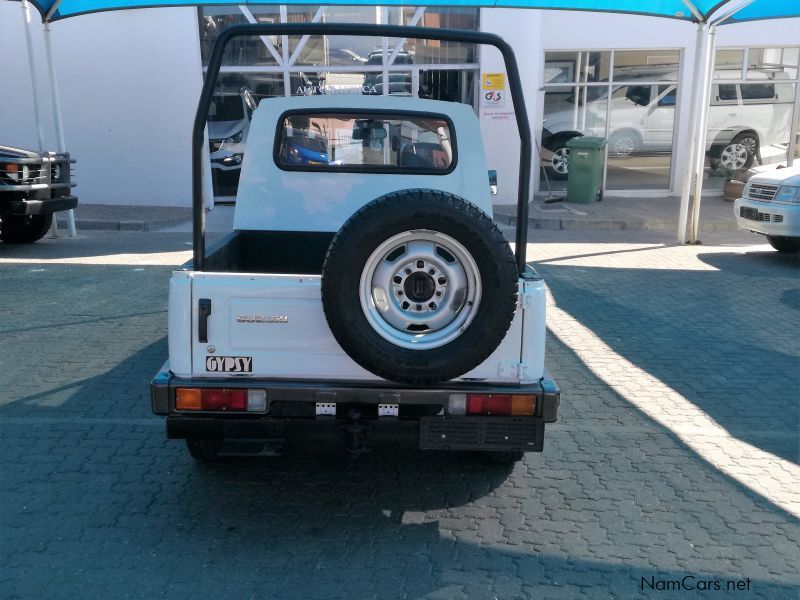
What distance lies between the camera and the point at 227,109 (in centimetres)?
1523

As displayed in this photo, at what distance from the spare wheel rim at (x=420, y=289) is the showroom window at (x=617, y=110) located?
1247cm

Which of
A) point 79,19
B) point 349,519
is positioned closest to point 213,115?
point 79,19

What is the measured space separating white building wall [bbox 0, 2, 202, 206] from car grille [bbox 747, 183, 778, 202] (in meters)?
9.10

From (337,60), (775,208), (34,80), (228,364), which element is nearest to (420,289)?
(228,364)

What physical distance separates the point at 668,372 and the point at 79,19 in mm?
12433

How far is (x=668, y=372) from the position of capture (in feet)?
21.6

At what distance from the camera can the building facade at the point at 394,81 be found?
Result: 575 inches

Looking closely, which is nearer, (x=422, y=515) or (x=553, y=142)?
(x=422, y=515)

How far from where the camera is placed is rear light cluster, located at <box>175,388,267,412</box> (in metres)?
3.80

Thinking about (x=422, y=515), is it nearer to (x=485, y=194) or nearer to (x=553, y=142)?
(x=485, y=194)

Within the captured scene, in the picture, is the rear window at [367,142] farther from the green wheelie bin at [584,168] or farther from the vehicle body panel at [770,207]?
the green wheelie bin at [584,168]

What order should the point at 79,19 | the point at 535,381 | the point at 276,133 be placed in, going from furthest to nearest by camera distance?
the point at 79,19, the point at 276,133, the point at 535,381

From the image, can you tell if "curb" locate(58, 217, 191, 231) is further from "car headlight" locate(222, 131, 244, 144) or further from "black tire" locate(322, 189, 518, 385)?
"black tire" locate(322, 189, 518, 385)

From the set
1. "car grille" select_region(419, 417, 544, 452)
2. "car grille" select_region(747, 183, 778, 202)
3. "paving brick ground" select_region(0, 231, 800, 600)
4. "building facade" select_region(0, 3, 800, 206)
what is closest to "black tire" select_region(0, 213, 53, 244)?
"building facade" select_region(0, 3, 800, 206)
